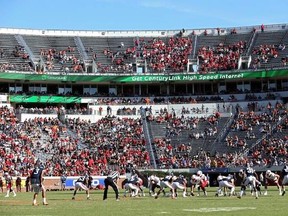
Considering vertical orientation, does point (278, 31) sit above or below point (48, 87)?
above

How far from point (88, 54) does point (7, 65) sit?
10.7 m

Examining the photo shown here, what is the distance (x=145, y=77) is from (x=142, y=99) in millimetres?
2509

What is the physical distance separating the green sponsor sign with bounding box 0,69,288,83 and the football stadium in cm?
11

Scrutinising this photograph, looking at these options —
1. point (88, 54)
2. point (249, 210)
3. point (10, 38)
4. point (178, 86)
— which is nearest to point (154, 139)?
point (178, 86)

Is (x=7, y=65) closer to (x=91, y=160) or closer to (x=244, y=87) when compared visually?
(x=91, y=160)

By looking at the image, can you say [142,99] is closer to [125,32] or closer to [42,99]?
[42,99]

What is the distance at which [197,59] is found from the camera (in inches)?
2958

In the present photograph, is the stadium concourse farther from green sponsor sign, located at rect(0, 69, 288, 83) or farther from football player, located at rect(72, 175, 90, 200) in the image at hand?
football player, located at rect(72, 175, 90, 200)

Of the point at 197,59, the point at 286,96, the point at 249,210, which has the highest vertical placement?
the point at 197,59

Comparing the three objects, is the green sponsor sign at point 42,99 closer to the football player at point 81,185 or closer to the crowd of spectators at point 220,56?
the crowd of spectators at point 220,56

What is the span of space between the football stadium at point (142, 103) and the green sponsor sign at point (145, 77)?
0.11 meters

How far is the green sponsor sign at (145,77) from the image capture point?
69562 mm

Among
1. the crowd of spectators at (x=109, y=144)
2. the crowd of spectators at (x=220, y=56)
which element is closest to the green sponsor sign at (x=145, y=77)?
the crowd of spectators at (x=220, y=56)

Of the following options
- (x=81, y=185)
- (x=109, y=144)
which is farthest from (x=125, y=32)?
(x=81, y=185)
